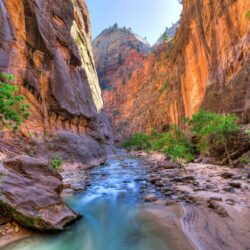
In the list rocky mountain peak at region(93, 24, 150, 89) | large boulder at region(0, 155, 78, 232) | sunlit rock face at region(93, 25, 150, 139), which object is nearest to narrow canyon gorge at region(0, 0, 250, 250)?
large boulder at region(0, 155, 78, 232)

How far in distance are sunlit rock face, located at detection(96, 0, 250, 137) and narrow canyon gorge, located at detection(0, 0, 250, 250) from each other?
0.16m

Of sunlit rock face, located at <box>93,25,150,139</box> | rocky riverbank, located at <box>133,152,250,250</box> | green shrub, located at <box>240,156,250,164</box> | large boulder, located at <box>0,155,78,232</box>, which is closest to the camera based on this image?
rocky riverbank, located at <box>133,152,250,250</box>

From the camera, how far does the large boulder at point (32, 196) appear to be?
15.2 feet

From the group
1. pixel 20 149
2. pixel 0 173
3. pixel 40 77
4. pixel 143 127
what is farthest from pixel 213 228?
pixel 143 127

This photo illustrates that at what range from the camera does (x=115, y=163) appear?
2331cm

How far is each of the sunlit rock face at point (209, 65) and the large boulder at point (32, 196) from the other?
16.1 meters

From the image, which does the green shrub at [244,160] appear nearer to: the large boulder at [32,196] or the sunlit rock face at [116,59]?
the large boulder at [32,196]

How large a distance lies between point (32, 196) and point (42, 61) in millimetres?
17537

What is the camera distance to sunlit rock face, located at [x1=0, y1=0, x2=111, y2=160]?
15.5m

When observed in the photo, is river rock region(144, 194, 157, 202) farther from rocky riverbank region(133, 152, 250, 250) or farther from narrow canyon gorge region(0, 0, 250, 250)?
narrow canyon gorge region(0, 0, 250, 250)

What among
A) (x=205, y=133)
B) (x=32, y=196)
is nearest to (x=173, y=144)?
(x=205, y=133)

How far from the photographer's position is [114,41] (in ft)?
347

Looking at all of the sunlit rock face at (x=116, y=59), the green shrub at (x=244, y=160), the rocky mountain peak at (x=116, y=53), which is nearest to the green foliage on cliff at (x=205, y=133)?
the green shrub at (x=244, y=160)

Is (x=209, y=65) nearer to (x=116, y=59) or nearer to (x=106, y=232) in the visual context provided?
(x=106, y=232)
